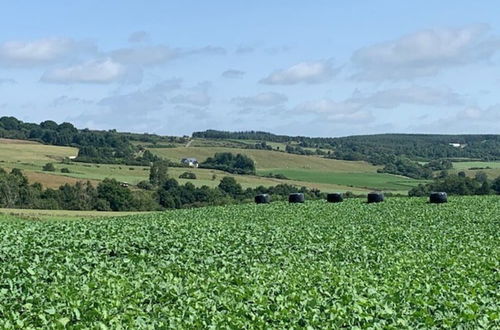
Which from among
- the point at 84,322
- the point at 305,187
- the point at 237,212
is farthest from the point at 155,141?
the point at 84,322

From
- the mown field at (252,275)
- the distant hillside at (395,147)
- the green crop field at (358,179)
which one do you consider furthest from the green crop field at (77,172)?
the mown field at (252,275)

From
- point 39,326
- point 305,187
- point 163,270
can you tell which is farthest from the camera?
point 305,187

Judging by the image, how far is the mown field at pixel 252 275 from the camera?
1442 centimetres

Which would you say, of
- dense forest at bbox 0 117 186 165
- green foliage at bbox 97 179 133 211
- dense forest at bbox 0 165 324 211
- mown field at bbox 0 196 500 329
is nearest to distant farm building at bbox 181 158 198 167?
dense forest at bbox 0 117 186 165

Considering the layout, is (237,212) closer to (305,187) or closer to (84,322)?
(84,322)

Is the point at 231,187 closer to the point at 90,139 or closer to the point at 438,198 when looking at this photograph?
the point at 438,198

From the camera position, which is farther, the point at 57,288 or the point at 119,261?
the point at 119,261

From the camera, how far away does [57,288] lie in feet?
55.4

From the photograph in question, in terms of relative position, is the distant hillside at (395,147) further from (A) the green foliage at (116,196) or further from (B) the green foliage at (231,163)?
(A) the green foliage at (116,196)

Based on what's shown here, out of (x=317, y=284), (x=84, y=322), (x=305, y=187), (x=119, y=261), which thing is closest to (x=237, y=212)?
(x=119, y=261)

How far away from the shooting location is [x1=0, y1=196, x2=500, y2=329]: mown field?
47.3 ft

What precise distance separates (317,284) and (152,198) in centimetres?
7000

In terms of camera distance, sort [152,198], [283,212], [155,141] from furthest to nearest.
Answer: [155,141] → [152,198] → [283,212]

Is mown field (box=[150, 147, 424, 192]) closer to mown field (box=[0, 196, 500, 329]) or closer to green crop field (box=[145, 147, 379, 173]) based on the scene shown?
green crop field (box=[145, 147, 379, 173])
